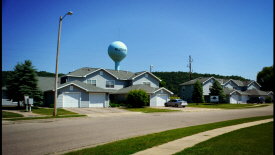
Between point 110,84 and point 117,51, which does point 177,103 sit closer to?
point 110,84

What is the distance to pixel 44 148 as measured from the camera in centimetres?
865

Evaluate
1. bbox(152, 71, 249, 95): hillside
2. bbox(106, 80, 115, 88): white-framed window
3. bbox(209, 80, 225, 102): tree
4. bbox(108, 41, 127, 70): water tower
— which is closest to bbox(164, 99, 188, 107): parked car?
bbox(106, 80, 115, 88): white-framed window

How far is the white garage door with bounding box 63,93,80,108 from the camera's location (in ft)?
111

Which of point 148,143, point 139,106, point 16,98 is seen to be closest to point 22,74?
point 16,98

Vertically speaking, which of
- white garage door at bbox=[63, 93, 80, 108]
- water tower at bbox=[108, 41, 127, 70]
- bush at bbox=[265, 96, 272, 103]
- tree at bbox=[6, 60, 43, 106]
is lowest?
bush at bbox=[265, 96, 272, 103]

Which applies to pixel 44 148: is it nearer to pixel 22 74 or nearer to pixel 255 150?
pixel 255 150

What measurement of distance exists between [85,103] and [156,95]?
46.5 feet

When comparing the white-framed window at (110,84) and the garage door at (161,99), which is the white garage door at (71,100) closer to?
the white-framed window at (110,84)

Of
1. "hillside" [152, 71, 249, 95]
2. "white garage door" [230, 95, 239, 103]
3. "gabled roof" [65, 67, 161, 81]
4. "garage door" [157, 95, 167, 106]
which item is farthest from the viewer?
"hillside" [152, 71, 249, 95]

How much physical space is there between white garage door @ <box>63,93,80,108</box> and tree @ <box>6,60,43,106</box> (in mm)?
3707

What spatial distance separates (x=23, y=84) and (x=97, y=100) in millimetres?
11472

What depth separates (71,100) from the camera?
113 ft

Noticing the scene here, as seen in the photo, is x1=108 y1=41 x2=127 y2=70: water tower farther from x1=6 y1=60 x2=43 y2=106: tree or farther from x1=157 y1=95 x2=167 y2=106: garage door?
x1=6 y1=60 x2=43 y2=106: tree

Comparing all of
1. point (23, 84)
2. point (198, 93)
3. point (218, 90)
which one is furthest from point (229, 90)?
point (23, 84)
